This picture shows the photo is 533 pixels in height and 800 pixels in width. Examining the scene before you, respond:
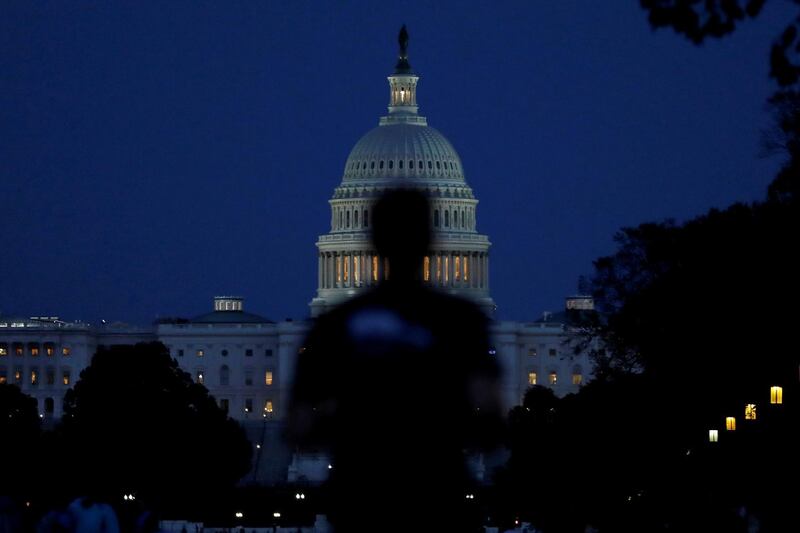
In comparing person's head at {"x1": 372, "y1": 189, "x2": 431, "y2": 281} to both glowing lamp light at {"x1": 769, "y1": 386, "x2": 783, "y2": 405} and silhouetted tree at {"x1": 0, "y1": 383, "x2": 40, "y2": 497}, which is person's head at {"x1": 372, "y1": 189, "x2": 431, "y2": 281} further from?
glowing lamp light at {"x1": 769, "y1": 386, "x2": 783, "y2": 405}

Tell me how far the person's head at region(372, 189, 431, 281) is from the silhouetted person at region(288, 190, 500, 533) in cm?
3

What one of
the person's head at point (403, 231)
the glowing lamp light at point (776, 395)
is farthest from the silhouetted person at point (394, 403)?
the glowing lamp light at point (776, 395)

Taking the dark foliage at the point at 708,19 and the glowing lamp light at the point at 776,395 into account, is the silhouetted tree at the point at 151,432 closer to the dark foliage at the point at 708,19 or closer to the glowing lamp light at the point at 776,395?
the glowing lamp light at the point at 776,395

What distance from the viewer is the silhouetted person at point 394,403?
1847 cm

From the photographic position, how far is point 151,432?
124m

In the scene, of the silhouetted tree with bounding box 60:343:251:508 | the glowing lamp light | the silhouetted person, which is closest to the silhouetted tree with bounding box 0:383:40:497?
the silhouetted tree with bounding box 60:343:251:508

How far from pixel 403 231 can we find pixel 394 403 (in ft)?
4.25

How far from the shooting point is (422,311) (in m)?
18.8

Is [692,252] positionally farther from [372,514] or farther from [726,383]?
[372,514]

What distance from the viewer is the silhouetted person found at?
18.5 metres

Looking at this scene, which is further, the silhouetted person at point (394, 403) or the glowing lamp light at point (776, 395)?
the glowing lamp light at point (776, 395)

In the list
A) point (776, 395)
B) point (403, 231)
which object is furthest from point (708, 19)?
point (776, 395)

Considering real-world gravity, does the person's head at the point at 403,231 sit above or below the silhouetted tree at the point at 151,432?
below

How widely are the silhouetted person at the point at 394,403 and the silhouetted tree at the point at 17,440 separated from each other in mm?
35299
